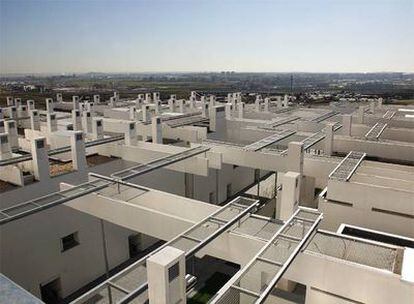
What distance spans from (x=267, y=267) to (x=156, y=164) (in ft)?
26.5

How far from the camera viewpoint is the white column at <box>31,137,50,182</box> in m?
13.4

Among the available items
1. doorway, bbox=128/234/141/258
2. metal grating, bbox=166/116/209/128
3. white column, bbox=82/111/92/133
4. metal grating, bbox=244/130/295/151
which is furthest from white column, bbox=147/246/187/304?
metal grating, bbox=166/116/209/128

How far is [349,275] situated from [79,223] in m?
10.8

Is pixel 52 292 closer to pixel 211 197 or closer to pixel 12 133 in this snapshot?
pixel 12 133

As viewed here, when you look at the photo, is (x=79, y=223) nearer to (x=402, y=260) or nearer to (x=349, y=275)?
(x=349, y=275)

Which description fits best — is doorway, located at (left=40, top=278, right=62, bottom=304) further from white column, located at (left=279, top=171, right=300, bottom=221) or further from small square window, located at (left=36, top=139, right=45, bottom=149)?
white column, located at (left=279, top=171, right=300, bottom=221)

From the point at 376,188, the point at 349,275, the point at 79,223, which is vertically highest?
the point at 376,188

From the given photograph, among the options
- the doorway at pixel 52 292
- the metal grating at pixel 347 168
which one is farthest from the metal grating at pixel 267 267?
the doorway at pixel 52 292

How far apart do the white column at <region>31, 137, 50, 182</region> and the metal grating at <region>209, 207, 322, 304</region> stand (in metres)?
9.98

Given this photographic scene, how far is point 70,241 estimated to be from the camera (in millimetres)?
14297

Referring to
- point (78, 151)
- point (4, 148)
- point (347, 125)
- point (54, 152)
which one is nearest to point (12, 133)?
point (4, 148)

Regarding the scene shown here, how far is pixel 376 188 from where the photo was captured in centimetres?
1271

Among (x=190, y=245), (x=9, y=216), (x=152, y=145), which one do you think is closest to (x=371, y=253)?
(x=190, y=245)

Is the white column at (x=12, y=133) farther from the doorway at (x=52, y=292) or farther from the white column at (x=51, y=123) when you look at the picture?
the doorway at (x=52, y=292)
